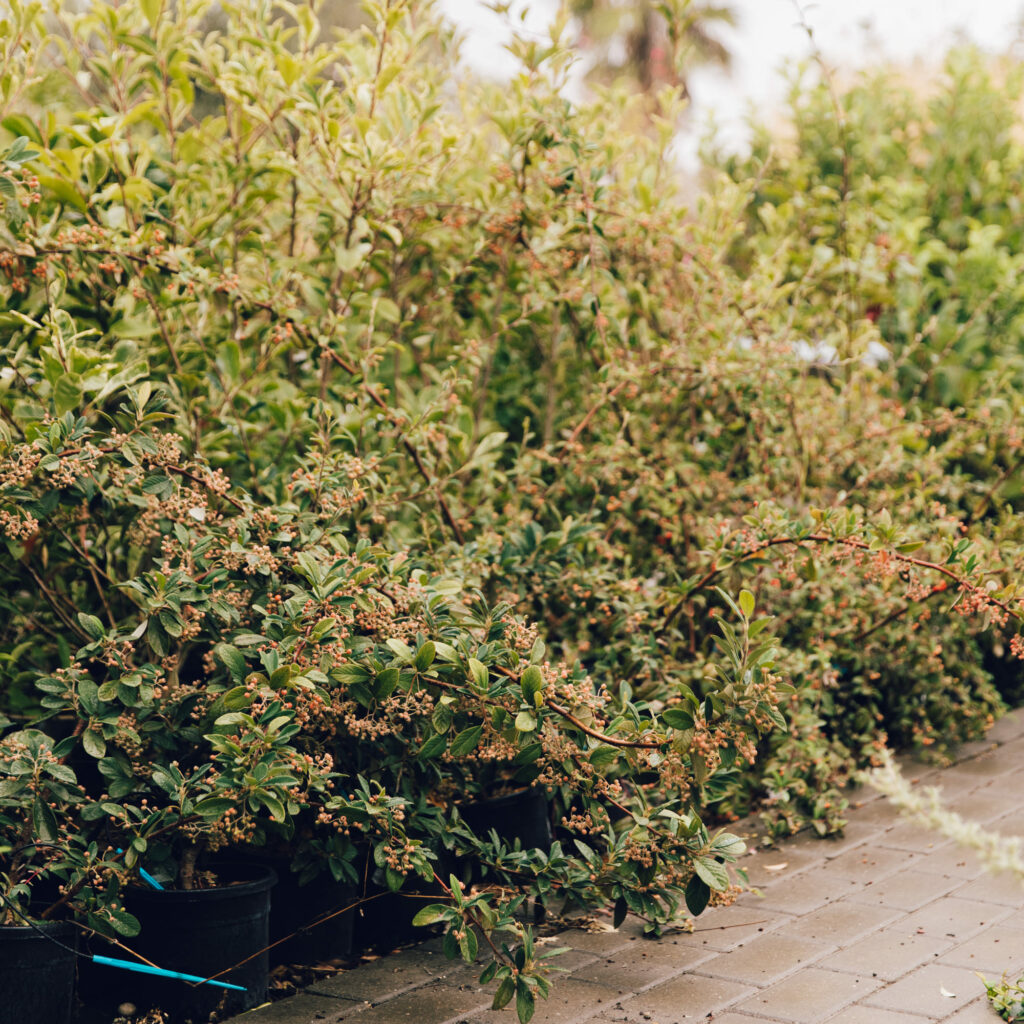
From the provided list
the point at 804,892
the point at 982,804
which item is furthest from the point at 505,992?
the point at 982,804

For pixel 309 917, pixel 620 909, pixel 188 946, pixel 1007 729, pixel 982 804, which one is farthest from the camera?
pixel 1007 729

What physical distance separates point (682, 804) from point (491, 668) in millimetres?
711

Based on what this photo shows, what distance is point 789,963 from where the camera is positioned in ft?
9.79

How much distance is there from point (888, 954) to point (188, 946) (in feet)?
5.97

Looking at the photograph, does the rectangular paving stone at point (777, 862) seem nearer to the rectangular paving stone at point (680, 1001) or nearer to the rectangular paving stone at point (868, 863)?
the rectangular paving stone at point (868, 863)

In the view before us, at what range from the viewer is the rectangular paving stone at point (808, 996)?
2680 mm

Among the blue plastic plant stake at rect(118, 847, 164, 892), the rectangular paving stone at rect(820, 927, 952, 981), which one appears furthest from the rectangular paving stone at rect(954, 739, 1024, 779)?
the blue plastic plant stake at rect(118, 847, 164, 892)

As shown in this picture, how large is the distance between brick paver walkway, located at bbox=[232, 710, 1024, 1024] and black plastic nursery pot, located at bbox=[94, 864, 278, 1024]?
12 centimetres

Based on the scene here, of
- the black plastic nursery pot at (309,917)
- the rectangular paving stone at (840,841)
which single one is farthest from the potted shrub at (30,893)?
the rectangular paving stone at (840,841)

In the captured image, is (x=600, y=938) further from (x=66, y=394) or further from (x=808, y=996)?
(x=66, y=394)

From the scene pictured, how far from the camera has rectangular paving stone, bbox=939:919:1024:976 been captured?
2.87 m

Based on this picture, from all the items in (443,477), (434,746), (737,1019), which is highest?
(443,477)

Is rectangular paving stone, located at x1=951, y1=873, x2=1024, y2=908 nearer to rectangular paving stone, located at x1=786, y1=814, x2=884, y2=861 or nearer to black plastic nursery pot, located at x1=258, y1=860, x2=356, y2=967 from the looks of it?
rectangular paving stone, located at x1=786, y1=814, x2=884, y2=861

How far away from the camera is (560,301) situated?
404 cm
